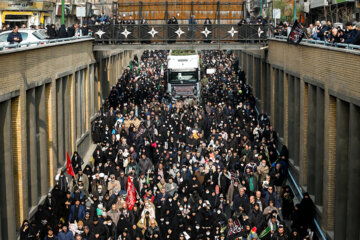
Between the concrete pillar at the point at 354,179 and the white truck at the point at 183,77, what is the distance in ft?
91.3

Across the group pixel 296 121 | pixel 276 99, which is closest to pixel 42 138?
pixel 296 121

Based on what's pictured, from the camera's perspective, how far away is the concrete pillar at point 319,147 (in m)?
20.6

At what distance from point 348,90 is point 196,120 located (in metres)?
14.9

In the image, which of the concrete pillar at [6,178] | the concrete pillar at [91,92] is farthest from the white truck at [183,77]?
the concrete pillar at [6,178]

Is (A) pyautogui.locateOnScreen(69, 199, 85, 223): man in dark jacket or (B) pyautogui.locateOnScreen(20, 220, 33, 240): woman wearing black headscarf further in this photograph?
(A) pyautogui.locateOnScreen(69, 199, 85, 223): man in dark jacket

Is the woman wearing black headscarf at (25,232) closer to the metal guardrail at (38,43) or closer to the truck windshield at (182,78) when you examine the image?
the metal guardrail at (38,43)

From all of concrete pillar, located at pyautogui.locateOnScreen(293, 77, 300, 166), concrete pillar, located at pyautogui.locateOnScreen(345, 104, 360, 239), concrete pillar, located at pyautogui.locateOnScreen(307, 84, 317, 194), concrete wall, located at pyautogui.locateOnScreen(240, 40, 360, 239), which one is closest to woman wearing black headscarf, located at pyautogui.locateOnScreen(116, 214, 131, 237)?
concrete wall, located at pyautogui.locateOnScreen(240, 40, 360, 239)

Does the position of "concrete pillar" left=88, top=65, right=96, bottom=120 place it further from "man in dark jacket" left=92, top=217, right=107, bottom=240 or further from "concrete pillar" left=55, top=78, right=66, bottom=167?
"man in dark jacket" left=92, top=217, right=107, bottom=240

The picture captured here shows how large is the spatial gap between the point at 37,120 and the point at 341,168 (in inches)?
348

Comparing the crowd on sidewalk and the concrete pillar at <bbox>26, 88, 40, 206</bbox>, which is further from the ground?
the crowd on sidewalk

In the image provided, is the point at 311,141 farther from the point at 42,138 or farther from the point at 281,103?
the point at 42,138

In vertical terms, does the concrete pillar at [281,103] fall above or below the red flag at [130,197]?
above

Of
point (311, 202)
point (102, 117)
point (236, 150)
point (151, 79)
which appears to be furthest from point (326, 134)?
point (151, 79)

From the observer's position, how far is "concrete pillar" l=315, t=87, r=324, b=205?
67.7ft
